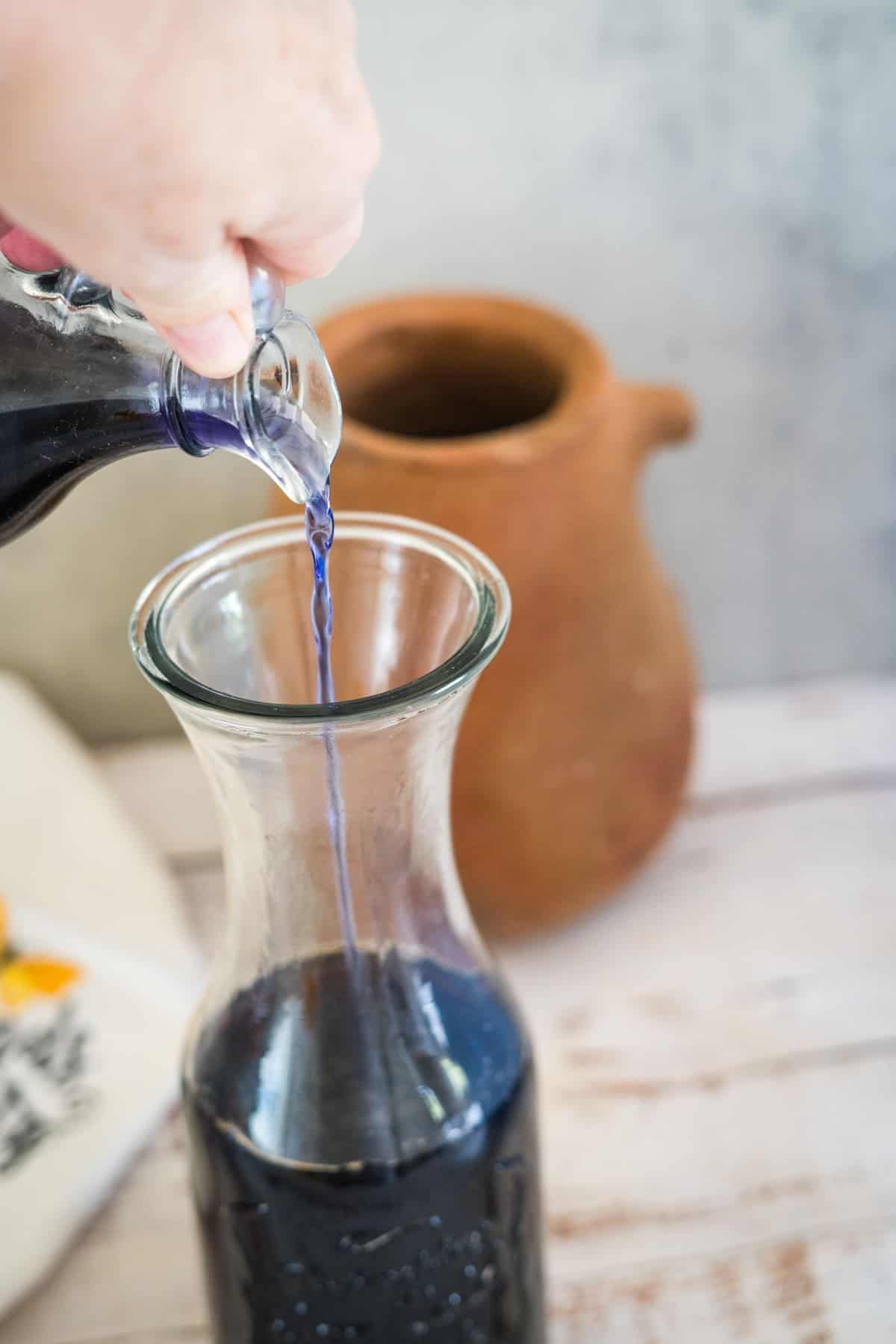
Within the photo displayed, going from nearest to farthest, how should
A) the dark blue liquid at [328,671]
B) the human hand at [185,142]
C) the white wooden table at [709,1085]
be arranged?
the human hand at [185,142] → the dark blue liquid at [328,671] → the white wooden table at [709,1085]

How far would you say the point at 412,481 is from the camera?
471mm

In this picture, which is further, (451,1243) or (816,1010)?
(816,1010)

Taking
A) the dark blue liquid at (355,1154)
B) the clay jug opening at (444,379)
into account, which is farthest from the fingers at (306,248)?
the clay jug opening at (444,379)

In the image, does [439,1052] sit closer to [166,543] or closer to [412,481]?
[412,481]

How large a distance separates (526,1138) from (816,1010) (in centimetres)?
23

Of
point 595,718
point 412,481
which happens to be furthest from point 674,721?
point 412,481

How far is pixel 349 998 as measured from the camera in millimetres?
329

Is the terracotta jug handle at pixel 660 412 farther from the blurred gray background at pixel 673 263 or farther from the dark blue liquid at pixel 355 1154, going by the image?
the dark blue liquid at pixel 355 1154

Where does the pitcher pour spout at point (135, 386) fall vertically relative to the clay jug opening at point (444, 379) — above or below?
above

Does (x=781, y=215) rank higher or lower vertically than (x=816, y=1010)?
higher

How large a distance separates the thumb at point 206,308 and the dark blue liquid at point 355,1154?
0.16 meters

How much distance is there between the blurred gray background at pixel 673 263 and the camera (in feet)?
1.82

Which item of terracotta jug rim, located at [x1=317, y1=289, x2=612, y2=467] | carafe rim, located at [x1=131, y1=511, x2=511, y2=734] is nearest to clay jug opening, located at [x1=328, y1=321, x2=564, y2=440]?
terracotta jug rim, located at [x1=317, y1=289, x2=612, y2=467]

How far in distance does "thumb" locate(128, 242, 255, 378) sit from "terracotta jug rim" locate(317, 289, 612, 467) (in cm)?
26
